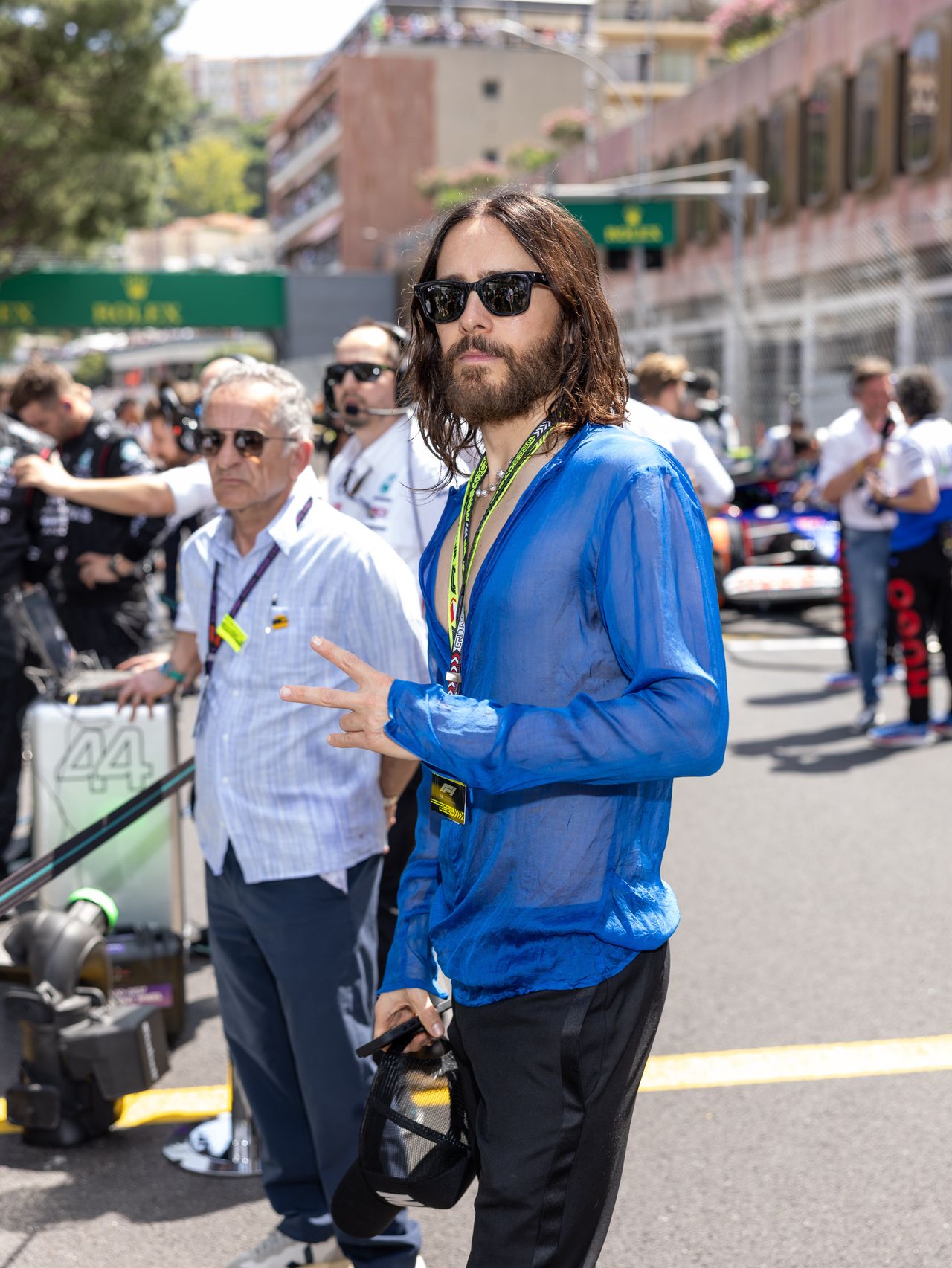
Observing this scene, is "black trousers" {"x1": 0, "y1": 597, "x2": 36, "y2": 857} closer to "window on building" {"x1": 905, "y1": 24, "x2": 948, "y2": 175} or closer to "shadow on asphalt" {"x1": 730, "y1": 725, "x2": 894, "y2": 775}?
"shadow on asphalt" {"x1": 730, "y1": 725, "x2": 894, "y2": 775}

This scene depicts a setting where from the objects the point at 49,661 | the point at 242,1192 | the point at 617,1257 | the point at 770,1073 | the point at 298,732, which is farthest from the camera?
the point at 49,661

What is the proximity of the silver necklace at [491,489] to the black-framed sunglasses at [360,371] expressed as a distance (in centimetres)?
242

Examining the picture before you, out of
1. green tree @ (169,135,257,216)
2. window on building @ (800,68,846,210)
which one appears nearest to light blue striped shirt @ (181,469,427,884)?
window on building @ (800,68,846,210)

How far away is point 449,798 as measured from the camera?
82.7 inches

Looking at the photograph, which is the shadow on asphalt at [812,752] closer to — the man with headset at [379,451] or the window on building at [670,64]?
the man with headset at [379,451]

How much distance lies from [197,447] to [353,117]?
70099 millimetres

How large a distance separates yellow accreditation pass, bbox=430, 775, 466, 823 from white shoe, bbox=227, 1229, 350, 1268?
60.9 inches

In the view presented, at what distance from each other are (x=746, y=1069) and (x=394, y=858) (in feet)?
4.14

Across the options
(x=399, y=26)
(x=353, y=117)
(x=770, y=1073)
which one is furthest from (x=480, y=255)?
(x=399, y=26)

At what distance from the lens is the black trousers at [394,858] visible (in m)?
4.00

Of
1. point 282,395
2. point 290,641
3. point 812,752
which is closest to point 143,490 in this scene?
point 282,395

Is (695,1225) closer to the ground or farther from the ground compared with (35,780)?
closer to the ground

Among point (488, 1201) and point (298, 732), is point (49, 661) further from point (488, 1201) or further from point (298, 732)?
point (488, 1201)

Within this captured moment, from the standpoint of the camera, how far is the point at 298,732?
311 cm
